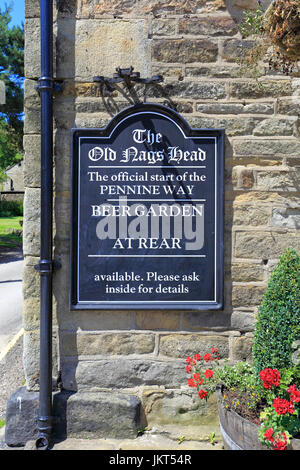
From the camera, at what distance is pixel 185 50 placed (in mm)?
3506

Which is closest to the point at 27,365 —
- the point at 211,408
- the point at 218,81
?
the point at 211,408

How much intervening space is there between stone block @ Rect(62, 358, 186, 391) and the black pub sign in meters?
0.48

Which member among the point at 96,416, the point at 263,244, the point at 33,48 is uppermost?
the point at 33,48

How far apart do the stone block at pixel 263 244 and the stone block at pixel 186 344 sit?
28.4 inches

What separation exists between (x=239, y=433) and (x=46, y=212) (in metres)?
2.09

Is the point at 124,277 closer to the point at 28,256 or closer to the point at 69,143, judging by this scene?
the point at 28,256

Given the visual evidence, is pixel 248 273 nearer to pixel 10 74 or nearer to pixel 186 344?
pixel 186 344

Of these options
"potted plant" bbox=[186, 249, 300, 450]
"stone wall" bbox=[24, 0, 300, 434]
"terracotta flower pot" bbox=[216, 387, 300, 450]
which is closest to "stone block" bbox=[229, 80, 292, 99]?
"stone wall" bbox=[24, 0, 300, 434]

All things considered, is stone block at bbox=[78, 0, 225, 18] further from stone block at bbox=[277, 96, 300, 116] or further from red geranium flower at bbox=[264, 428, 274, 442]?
red geranium flower at bbox=[264, 428, 274, 442]

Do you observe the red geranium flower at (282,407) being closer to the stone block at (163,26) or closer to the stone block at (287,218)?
the stone block at (287,218)

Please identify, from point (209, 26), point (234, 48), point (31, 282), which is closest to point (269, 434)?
point (31, 282)

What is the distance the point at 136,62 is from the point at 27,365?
2616 mm
